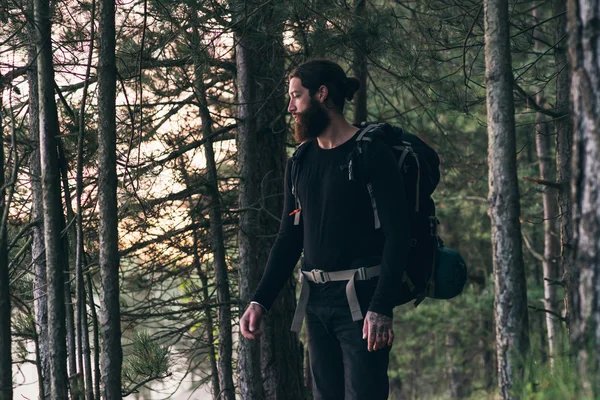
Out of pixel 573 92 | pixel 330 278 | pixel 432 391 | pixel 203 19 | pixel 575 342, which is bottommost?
pixel 432 391

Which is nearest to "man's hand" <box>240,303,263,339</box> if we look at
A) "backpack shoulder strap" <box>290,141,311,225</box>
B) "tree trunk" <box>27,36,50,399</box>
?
"backpack shoulder strap" <box>290,141,311,225</box>

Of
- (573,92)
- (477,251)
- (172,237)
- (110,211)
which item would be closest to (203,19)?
(110,211)

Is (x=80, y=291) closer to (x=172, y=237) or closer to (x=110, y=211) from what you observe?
(x=110, y=211)

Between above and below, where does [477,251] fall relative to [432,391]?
above

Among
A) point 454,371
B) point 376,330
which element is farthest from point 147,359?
point 454,371

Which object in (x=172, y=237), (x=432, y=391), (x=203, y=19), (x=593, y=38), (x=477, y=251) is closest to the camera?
(x=593, y=38)

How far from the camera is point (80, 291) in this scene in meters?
4.26

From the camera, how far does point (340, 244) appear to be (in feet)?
12.1

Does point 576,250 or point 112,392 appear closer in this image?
point 576,250

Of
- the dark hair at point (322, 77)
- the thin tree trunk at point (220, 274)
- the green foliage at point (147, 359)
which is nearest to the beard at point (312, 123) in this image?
the dark hair at point (322, 77)

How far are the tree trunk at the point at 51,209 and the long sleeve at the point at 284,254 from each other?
1190 millimetres

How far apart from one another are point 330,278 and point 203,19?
10.1 ft

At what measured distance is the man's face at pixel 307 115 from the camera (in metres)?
3.87

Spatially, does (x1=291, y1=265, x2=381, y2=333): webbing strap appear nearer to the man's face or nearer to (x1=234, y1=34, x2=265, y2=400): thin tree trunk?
the man's face
